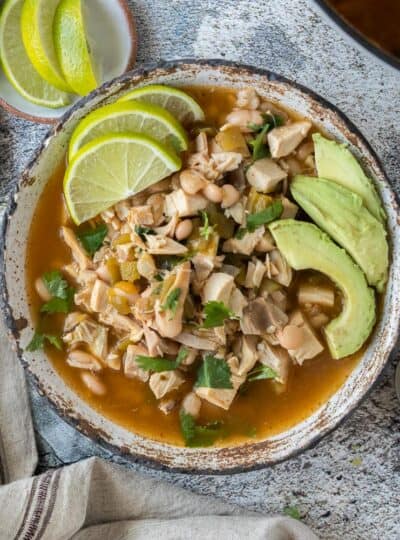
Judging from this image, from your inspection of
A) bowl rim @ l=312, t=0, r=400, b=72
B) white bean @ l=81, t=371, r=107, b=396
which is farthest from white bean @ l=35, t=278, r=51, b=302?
bowl rim @ l=312, t=0, r=400, b=72

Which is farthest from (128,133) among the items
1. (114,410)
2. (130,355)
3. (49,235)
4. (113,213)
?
(114,410)

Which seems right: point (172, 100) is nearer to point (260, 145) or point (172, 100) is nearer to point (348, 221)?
point (260, 145)

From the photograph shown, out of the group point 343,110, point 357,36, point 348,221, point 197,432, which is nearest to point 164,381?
point 197,432

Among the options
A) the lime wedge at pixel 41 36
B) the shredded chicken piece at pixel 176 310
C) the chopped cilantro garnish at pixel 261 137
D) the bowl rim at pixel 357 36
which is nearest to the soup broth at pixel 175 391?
the chopped cilantro garnish at pixel 261 137

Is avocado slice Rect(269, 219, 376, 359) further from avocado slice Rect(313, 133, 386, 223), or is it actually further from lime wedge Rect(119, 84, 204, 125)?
lime wedge Rect(119, 84, 204, 125)

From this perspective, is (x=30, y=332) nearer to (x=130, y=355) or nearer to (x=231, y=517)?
(x=130, y=355)

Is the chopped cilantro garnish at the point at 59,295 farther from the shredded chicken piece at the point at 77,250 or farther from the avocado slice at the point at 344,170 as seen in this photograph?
the avocado slice at the point at 344,170
